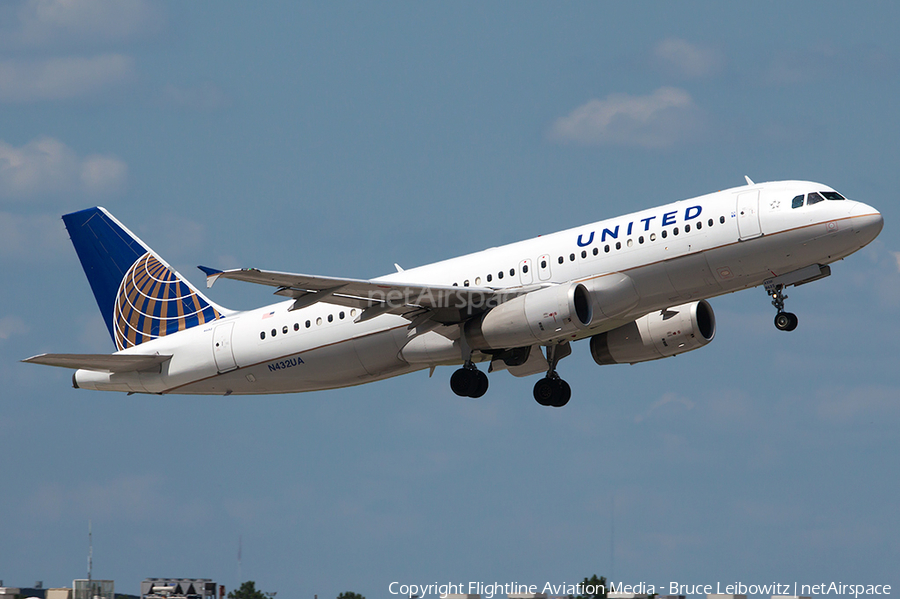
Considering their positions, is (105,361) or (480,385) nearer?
(480,385)

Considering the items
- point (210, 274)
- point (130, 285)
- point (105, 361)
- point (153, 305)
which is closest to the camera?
point (210, 274)

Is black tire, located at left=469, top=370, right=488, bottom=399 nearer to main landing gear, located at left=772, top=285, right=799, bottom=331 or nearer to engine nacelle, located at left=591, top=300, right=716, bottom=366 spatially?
engine nacelle, located at left=591, top=300, right=716, bottom=366

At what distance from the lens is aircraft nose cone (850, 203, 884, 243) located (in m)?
36.2

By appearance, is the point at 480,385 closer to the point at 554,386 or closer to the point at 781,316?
the point at 554,386

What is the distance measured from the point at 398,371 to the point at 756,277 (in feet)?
41.1

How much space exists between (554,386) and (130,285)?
57.2 feet

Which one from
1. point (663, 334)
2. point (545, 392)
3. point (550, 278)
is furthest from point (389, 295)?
point (663, 334)

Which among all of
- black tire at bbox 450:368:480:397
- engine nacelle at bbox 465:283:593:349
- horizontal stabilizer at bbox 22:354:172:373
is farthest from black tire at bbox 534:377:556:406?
horizontal stabilizer at bbox 22:354:172:373

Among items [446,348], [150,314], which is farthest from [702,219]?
[150,314]

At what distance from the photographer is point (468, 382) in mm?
40750

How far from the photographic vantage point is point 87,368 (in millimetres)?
43750

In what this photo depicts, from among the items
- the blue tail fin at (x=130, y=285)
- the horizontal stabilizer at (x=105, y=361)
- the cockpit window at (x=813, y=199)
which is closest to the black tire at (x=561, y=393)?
the cockpit window at (x=813, y=199)

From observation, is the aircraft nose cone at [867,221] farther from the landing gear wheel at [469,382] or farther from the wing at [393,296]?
the landing gear wheel at [469,382]

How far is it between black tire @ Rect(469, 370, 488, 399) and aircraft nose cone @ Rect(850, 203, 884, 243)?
12.9 m
